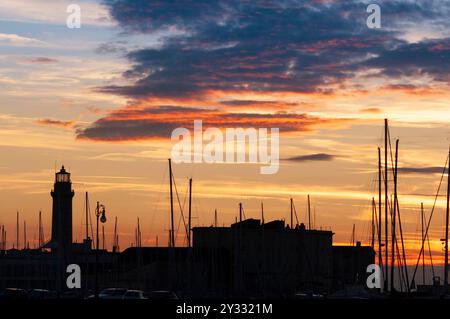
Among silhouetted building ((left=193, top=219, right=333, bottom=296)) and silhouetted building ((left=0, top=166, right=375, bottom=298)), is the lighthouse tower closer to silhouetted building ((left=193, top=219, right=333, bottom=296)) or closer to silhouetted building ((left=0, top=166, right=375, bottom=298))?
silhouetted building ((left=0, top=166, right=375, bottom=298))

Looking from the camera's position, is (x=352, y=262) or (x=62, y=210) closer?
(x=62, y=210)

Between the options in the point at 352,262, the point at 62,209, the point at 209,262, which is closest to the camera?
the point at 209,262

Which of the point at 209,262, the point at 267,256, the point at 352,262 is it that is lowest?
the point at 352,262

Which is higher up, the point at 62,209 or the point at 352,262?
the point at 62,209

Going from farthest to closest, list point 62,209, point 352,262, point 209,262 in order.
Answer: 1. point 352,262
2. point 62,209
3. point 209,262

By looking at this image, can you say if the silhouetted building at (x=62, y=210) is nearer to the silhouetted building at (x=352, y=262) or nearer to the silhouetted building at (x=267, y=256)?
the silhouetted building at (x=267, y=256)

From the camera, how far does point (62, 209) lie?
11912cm

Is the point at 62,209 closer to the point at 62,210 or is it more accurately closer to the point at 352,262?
the point at 62,210

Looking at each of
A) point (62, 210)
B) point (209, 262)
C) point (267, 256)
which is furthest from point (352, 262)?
point (62, 210)

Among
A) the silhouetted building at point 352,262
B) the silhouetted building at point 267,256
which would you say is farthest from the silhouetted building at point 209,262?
the silhouetted building at point 352,262

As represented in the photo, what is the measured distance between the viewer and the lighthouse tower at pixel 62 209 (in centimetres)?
11719

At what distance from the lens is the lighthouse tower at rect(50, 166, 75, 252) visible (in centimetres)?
11719
